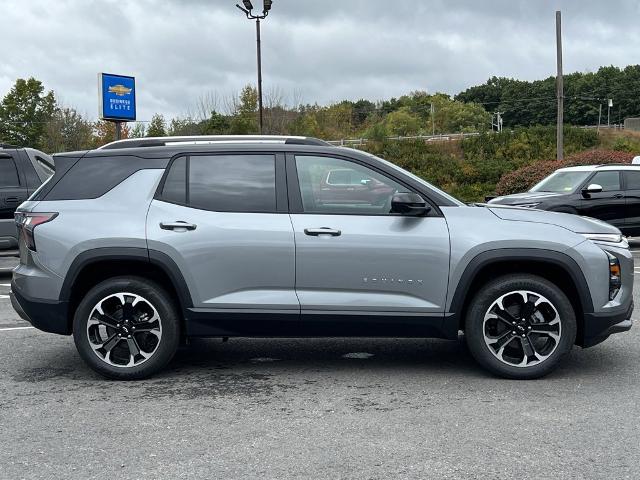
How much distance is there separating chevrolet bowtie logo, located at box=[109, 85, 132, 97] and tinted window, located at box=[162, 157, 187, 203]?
30.9 metres

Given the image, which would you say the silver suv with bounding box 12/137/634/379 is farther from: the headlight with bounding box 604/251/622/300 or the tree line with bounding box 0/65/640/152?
the tree line with bounding box 0/65/640/152

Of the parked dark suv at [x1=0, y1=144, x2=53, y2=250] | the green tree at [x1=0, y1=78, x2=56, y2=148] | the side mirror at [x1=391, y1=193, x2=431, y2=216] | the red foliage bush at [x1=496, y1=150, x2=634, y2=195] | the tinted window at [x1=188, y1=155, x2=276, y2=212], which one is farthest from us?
the green tree at [x1=0, y1=78, x2=56, y2=148]

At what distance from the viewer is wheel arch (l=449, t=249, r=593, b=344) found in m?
5.33

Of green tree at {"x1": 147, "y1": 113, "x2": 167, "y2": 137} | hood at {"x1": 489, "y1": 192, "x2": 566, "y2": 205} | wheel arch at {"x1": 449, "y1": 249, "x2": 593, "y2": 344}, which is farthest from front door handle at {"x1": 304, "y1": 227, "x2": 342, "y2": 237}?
green tree at {"x1": 147, "y1": 113, "x2": 167, "y2": 137}

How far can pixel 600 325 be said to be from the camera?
5402 mm

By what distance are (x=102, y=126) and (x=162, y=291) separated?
2384 inches

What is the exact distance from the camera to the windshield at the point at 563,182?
578 inches

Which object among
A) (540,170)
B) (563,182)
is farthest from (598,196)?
(540,170)

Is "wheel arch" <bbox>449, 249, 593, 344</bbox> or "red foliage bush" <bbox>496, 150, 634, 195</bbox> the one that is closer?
"wheel arch" <bbox>449, 249, 593, 344</bbox>

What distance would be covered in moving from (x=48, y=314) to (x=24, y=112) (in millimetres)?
73659

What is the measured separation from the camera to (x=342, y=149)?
224 inches

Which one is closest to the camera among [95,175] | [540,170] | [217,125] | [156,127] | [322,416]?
[322,416]

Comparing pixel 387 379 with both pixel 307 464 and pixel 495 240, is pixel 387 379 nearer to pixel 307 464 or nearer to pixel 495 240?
pixel 495 240

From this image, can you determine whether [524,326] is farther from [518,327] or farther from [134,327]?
[134,327]
